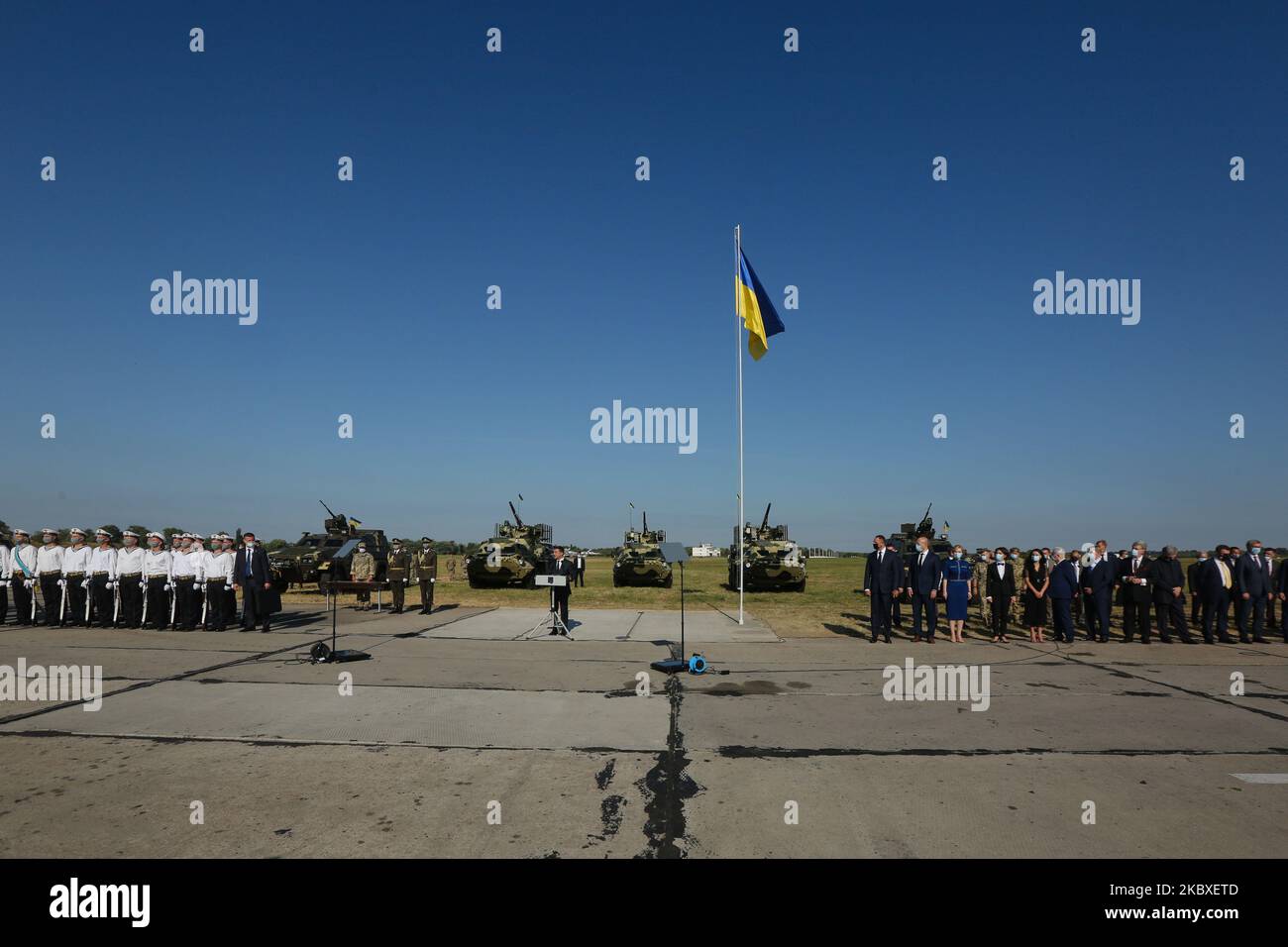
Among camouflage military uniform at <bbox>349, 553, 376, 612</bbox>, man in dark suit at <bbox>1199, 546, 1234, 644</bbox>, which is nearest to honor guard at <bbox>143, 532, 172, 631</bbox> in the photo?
camouflage military uniform at <bbox>349, 553, 376, 612</bbox>

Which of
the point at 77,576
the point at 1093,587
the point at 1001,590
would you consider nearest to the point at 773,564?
the point at 1001,590

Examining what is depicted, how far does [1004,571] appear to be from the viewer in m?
13.8

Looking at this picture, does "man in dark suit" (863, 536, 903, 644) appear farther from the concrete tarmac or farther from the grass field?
the concrete tarmac

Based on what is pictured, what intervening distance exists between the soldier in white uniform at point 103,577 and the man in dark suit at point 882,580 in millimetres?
14522

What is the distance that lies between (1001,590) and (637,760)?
1050 centimetres

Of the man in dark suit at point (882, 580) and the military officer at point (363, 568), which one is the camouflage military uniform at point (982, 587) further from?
the military officer at point (363, 568)

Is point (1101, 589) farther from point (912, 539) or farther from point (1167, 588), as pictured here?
point (912, 539)

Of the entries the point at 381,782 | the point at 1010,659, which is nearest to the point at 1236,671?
the point at 1010,659

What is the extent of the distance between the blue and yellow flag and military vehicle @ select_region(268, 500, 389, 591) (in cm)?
1192

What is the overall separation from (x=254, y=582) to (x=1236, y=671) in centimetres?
1624

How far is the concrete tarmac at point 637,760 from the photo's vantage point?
4.30 meters

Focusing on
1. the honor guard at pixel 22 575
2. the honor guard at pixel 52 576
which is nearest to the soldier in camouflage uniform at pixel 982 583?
the honor guard at pixel 52 576
